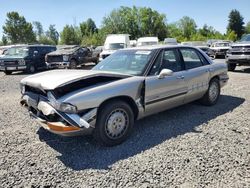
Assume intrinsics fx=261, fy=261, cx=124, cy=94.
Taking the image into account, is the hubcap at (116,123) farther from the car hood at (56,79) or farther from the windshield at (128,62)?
the windshield at (128,62)

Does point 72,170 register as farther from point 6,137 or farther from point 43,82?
point 6,137

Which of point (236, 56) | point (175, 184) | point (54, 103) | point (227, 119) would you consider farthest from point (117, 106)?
point (236, 56)

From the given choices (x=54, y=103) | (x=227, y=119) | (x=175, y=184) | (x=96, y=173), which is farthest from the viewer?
(x=227, y=119)

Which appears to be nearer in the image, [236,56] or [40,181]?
[40,181]

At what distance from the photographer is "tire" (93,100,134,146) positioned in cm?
399

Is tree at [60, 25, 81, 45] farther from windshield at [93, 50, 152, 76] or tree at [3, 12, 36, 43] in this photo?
windshield at [93, 50, 152, 76]

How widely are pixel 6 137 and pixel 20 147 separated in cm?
63

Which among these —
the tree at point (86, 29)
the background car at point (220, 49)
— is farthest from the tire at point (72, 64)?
the tree at point (86, 29)

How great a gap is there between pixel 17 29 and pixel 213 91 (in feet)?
215

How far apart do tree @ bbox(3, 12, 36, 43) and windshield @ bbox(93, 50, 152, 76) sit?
64.5m

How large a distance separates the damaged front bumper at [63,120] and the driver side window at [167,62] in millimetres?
1552

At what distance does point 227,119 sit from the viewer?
539 centimetres

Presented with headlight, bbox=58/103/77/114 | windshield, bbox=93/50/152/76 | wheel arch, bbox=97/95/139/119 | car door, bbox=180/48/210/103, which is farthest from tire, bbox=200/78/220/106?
headlight, bbox=58/103/77/114

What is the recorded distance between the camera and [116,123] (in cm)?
420
